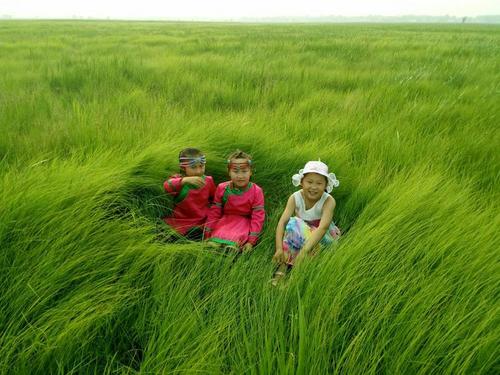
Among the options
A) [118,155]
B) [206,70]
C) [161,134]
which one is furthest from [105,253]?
[206,70]

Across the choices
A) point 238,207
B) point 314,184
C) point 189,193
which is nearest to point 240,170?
point 238,207

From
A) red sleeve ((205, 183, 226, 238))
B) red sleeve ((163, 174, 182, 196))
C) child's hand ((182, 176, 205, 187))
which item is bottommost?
red sleeve ((205, 183, 226, 238))

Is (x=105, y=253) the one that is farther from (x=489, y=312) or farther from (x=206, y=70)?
(x=206, y=70)

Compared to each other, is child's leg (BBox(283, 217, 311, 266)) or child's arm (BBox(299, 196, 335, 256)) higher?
child's arm (BBox(299, 196, 335, 256))

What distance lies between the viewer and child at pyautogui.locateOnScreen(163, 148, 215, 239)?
6.17ft

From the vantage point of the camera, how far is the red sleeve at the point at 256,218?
70.1 inches

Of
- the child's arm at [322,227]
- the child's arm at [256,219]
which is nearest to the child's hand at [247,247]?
the child's arm at [256,219]

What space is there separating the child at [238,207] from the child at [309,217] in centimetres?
16

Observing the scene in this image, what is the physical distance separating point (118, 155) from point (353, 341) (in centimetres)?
167

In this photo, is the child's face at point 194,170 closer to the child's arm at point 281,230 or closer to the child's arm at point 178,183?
the child's arm at point 178,183

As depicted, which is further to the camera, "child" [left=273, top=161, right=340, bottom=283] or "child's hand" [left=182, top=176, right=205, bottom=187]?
"child's hand" [left=182, top=176, right=205, bottom=187]

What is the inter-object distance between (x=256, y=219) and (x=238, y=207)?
13 cm

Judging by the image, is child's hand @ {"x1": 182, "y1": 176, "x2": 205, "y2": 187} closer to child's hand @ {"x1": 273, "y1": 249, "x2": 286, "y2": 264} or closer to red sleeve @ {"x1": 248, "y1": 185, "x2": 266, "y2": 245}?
red sleeve @ {"x1": 248, "y1": 185, "x2": 266, "y2": 245}

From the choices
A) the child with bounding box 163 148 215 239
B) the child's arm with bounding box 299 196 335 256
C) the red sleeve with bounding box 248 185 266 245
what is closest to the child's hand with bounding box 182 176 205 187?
the child with bounding box 163 148 215 239
